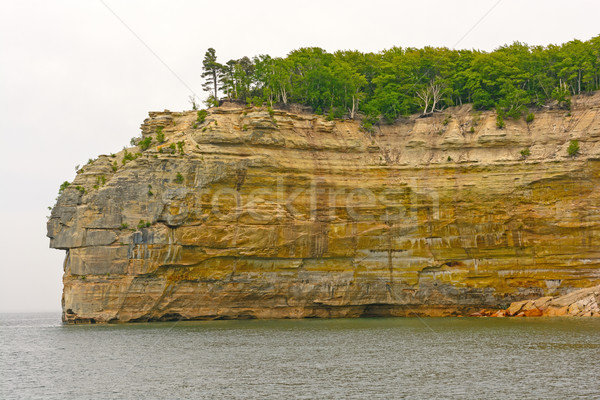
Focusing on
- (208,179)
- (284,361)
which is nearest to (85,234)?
(208,179)

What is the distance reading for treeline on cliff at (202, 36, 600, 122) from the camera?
208 feet

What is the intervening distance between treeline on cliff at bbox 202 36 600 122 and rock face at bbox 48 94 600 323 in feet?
23.4

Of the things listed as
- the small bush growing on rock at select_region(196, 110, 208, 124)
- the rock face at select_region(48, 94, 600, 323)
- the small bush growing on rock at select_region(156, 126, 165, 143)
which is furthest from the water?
the small bush growing on rock at select_region(196, 110, 208, 124)

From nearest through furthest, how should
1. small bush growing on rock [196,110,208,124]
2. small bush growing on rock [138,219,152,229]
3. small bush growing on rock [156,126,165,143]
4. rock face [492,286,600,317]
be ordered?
rock face [492,286,600,317]
small bush growing on rock [138,219,152,229]
small bush growing on rock [156,126,165,143]
small bush growing on rock [196,110,208,124]

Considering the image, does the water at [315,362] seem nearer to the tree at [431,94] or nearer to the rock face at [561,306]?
the rock face at [561,306]

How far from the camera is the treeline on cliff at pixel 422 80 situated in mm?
63344

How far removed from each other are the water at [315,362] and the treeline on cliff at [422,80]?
26.8 meters

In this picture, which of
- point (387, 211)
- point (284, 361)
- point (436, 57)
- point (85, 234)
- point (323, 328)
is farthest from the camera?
point (436, 57)

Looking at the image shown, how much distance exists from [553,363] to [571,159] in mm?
30192

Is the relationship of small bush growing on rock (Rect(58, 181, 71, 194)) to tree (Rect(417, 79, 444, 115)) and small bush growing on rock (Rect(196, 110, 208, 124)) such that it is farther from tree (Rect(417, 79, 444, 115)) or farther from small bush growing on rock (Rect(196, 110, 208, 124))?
tree (Rect(417, 79, 444, 115))

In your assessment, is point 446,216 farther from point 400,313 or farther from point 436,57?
point 436,57

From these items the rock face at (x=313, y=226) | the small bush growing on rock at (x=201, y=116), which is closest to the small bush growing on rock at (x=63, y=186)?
the rock face at (x=313, y=226)

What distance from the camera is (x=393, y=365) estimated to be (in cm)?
3102

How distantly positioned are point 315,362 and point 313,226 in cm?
2356
